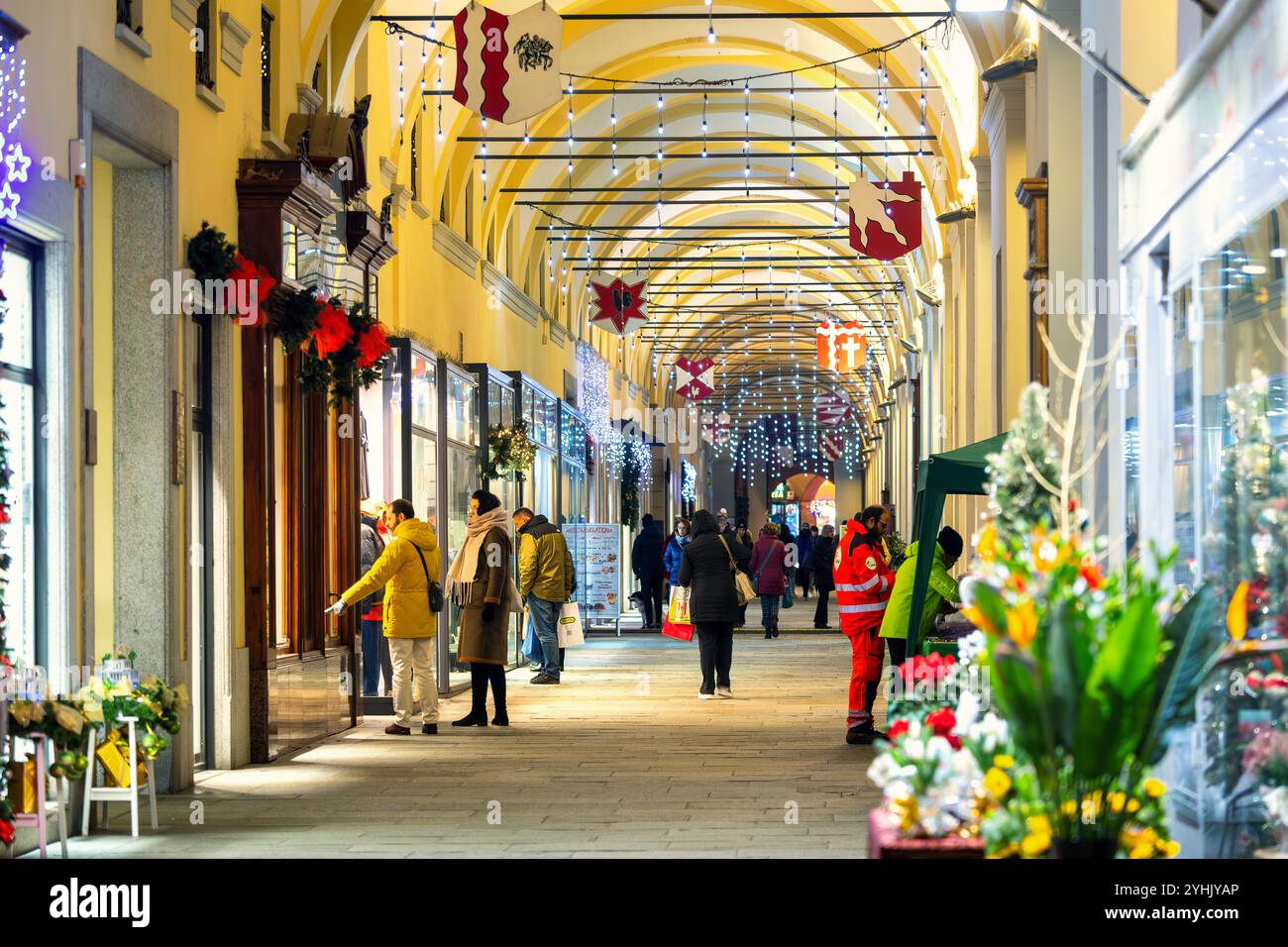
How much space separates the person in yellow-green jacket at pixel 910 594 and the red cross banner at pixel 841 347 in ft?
58.7

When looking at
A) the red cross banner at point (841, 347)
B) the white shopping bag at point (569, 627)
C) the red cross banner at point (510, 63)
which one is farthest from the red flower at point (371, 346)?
the red cross banner at point (841, 347)

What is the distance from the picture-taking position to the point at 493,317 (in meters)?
22.7

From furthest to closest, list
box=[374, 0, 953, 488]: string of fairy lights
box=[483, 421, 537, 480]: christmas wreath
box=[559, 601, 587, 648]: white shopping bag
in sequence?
box=[374, 0, 953, 488]: string of fairy lights < box=[483, 421, 537, 480]: christmas wreath < box=[559, 601, 587, 648]: white shopping bag

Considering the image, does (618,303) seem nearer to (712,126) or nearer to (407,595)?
(712,126)

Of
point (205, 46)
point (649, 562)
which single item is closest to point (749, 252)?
point (649, 562)

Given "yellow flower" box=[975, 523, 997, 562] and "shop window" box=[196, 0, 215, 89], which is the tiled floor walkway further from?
"shop window" box=[196, 0, 215, 89]

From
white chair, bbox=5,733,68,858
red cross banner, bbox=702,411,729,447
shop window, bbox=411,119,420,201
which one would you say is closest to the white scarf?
white chair, bbox=5,733,68,858

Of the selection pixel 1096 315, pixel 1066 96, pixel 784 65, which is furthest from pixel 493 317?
pixel 1096 315

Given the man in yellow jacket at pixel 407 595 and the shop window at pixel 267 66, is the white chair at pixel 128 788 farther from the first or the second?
the shop window at pixel 267 66

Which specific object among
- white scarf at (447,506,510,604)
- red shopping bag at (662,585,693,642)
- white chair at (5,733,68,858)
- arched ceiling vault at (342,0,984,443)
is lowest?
red shopping bag at (662,585,693,642)

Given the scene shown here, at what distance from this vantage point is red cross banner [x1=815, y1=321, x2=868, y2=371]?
2959cm

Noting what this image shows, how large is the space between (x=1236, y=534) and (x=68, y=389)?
15.8 feet

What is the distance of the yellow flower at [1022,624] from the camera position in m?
4.32

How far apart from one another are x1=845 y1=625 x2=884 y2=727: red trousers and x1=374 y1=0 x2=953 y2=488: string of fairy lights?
6177 millimetres
